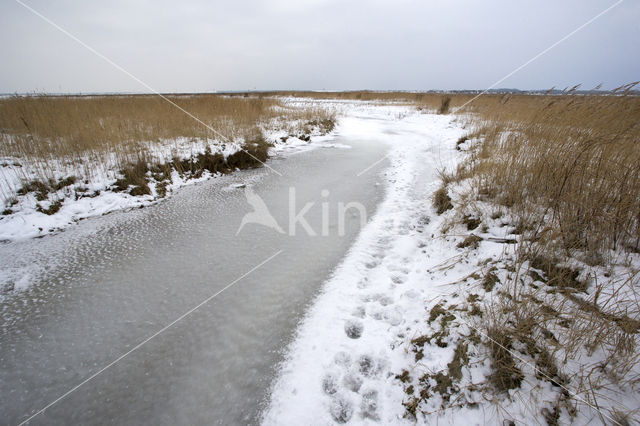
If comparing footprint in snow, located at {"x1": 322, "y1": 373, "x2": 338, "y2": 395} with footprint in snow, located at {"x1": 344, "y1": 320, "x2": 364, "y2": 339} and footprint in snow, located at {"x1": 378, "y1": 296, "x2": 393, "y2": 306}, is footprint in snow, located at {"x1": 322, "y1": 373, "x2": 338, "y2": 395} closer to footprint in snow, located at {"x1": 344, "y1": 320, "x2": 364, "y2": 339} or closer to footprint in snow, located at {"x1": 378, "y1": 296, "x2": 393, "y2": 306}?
footprint in snow, located at {"x1": 344, "y1": 320, "x2": 364, "y2": 339}

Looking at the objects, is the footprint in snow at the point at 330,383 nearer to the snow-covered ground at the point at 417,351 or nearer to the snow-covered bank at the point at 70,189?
the snow-covered ground at the point at 417,351

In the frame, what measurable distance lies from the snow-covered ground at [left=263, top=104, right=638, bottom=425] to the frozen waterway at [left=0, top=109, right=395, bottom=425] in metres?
0.25

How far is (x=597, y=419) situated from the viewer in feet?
3.60

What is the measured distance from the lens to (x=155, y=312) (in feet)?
7.62

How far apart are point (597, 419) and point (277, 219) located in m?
3.52

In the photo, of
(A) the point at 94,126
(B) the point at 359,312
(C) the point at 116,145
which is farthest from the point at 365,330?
(A) the point at 94,126

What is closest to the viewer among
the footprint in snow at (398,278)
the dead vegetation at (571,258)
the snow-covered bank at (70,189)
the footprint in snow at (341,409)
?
the dead vegetation at (571,258)

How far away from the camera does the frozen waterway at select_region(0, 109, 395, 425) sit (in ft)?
5.48

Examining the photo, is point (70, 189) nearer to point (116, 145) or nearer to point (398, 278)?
point (116, 145)

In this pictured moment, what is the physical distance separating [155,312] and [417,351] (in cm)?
217

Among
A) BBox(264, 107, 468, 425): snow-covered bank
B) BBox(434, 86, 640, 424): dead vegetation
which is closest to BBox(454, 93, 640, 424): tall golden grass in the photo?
BBox(434, 86, 640, 424): dead vegetation

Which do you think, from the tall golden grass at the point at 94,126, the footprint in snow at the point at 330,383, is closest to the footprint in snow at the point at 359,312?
the footprint in snow at the point at 330,383

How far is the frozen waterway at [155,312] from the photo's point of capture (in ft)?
5.48

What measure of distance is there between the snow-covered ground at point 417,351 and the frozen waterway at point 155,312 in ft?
0.84
